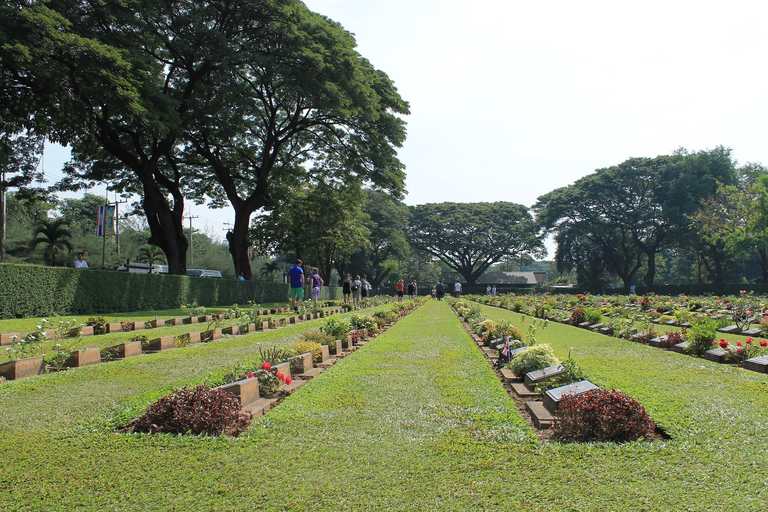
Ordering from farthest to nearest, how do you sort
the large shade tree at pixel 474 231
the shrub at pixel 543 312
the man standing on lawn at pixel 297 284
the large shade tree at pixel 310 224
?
the large shade tree at pixel 474 231, the large shade tree at pixel 310 224, the shrub at pixel 543 312, the man standing on lawn at pixel 297 284

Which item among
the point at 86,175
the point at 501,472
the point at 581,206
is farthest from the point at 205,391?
the point at 581,206

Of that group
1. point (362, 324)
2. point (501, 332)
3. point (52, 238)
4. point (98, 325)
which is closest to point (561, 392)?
point (501, 332)

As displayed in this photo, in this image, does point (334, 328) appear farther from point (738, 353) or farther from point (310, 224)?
point (310, 224)

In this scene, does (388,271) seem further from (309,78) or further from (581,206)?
(309,78)

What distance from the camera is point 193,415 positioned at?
3.66 m

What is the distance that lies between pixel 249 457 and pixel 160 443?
26.5 inches

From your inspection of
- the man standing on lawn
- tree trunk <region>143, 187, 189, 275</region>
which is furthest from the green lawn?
tree trunk <region>143, 187, 189, 275</region>

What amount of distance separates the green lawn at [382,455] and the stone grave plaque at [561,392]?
12.2 inches

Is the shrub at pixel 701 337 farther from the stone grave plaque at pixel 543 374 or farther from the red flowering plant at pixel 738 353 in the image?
the stone grave plaque at pixel 543 374

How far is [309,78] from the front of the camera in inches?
789

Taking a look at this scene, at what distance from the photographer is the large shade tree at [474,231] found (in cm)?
6069

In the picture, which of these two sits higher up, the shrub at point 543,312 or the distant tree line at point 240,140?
the distant tree line at point 240,140

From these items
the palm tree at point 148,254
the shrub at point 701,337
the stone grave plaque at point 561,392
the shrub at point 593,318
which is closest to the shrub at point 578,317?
the shrub at point 593,318

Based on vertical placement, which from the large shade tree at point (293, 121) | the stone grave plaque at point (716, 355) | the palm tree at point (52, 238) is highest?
the large shade tree at point (293, 121)
